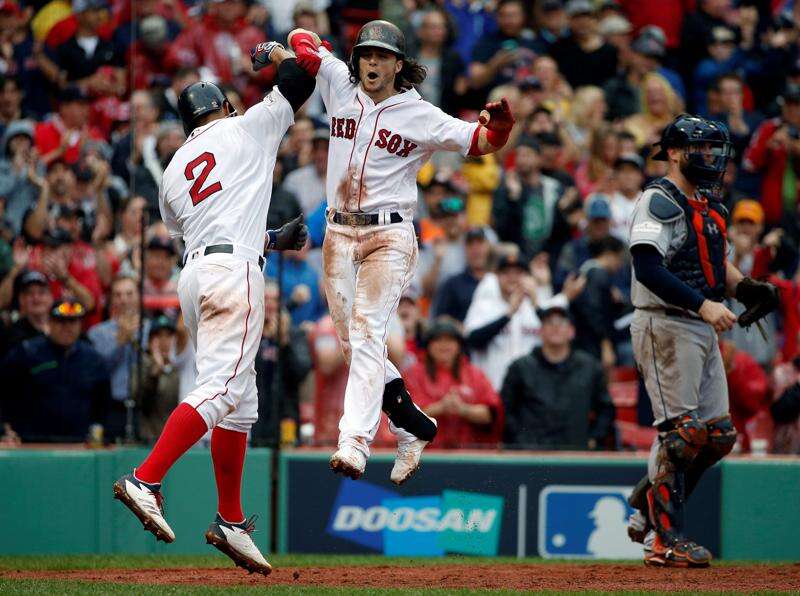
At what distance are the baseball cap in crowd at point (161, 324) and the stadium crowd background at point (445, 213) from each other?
0.01 metres

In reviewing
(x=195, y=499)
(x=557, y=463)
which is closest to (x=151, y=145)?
(x=195, y=499)

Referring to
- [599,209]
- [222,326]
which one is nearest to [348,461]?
[222,326]

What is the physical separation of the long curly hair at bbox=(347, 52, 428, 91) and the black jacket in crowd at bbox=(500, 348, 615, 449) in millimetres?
3657

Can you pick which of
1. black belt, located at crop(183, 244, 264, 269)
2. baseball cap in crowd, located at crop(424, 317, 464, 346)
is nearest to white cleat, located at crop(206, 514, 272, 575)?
black belt, located at crop(183, 244, 264, 269)

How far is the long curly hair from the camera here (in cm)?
795

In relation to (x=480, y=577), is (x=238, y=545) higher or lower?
higher

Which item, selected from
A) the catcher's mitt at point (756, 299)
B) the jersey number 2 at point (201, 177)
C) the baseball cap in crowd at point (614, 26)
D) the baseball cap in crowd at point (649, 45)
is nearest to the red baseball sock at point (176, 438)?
the jersey number 2 at point (201, 177)

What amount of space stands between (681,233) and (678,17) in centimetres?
951

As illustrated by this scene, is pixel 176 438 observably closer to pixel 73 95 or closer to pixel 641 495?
pixel 641 495

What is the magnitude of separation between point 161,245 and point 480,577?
4.91 metres

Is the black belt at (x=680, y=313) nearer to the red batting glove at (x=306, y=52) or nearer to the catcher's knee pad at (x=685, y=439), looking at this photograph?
the catcher's knee pad at (x=685, y=439)

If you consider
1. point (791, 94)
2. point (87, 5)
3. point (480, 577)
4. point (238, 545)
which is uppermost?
point (87, 5)

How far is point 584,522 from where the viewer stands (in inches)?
416

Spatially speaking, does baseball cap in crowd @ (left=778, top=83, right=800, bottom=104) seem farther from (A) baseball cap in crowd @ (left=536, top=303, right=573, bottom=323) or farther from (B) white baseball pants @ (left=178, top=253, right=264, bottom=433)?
(B) white baseball pants @ (left=178, top=253, right=264, bottom=433)
